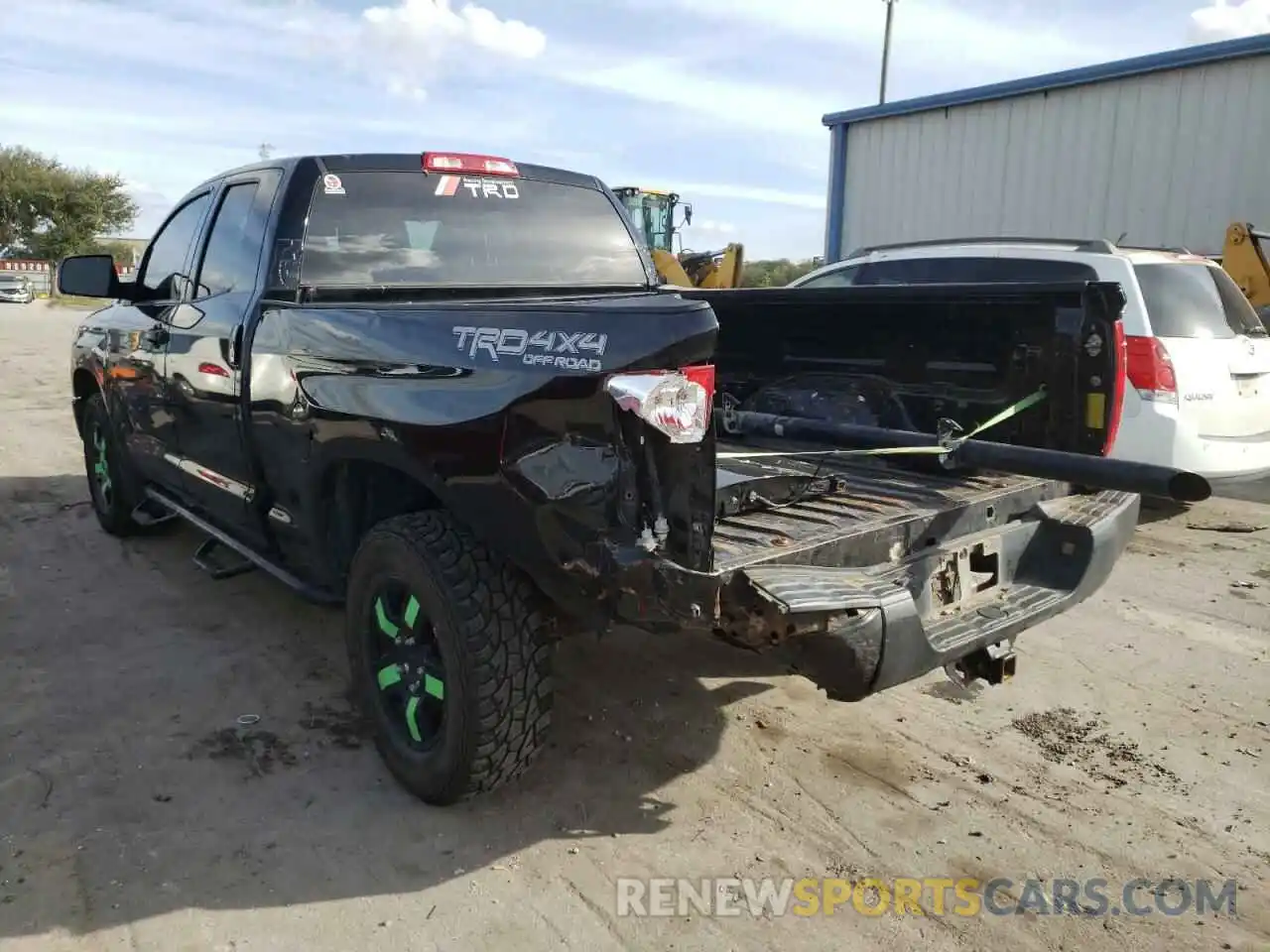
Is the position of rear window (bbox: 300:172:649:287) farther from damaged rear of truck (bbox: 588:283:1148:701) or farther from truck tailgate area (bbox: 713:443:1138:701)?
truck tailgate area (bbox: 713:443:1138:701)

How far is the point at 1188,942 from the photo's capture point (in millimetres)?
2451

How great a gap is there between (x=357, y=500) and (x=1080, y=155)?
458 inches

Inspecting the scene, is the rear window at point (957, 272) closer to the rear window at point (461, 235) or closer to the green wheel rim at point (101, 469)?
the rear window at point (461, 235)

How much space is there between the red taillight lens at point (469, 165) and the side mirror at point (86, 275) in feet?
6.04

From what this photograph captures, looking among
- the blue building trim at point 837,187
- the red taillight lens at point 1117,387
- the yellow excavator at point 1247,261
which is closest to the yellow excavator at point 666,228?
the blue building trim at point 837,187

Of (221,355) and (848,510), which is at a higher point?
(221,355)

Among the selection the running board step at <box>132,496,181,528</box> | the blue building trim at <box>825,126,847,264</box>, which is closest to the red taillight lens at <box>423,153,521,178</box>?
the running board step at <box>132,496,181,528</box>

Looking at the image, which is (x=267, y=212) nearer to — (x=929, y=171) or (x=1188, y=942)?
(x=1188, y=942)

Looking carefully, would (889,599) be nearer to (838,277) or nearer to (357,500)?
(357,500)

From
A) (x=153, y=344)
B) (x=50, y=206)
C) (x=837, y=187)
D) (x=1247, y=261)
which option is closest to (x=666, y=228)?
(x=837, y=187)

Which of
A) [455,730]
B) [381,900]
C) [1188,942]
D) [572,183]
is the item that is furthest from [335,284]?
[1188,942]

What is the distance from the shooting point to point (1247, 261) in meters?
9.95

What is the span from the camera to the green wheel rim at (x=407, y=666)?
2984 mm

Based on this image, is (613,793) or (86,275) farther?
(86,275)
